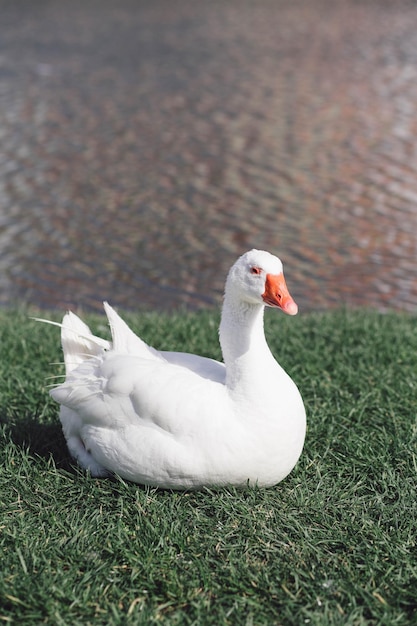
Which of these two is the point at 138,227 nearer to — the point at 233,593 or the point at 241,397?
the point at 241,397

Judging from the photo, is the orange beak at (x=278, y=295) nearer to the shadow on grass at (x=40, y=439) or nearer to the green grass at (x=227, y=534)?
the green grass at (x=227, y=534)

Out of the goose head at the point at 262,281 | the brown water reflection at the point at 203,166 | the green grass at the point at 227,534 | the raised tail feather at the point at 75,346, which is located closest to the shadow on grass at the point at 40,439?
the green grass at the point at 227,534

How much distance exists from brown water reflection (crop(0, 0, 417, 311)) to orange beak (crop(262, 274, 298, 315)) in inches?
149

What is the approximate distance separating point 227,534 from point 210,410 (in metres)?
0.49

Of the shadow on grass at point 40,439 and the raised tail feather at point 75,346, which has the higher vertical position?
the raised tail feather at point 75,346

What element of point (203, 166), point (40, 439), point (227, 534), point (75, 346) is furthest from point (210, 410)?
point (203, 166)

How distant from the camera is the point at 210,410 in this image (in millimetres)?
3188

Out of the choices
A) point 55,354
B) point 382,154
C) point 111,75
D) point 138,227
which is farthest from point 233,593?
point 111,75

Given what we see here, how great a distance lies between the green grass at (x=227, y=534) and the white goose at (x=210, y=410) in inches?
6.1

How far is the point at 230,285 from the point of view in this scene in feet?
10.8

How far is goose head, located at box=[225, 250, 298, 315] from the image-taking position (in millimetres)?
3102

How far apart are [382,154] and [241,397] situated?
796 centimetres

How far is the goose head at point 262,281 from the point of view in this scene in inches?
122

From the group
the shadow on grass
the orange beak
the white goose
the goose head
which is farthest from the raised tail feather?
the orange beak
